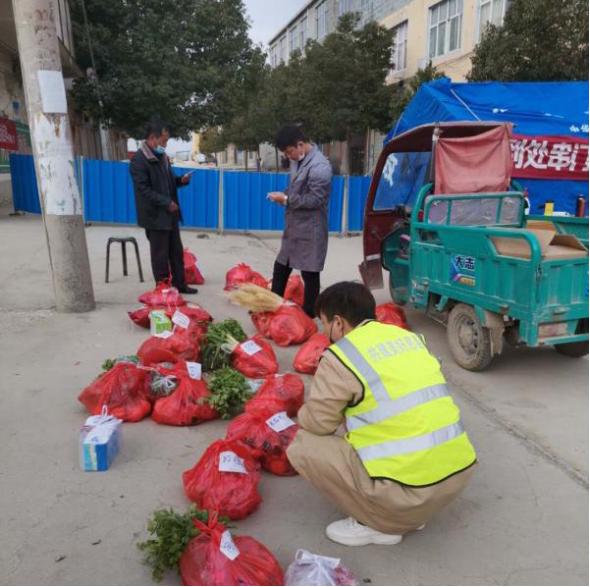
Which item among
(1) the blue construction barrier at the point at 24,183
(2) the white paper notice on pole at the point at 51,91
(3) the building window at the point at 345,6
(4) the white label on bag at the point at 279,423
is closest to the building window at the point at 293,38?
(3) the building window at the point at 345,6

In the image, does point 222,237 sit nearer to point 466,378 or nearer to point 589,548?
point 466,378

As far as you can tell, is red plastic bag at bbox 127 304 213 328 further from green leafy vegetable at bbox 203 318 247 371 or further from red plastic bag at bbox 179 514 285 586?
red plastic bag at bbox 179 514 285 586

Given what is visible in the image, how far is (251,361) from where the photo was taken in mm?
4023

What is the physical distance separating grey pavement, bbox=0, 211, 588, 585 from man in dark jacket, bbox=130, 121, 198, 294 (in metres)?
1.25

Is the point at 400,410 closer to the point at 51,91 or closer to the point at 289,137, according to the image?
the point at 289,137

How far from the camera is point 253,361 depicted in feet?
13.2

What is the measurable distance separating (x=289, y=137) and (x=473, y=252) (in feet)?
A: 5.99

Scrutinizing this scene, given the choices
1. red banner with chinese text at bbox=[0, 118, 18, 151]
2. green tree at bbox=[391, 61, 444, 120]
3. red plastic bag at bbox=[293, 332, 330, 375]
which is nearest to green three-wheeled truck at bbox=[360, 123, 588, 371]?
red plastic bag at bbox=[293, 332, 330, 375]

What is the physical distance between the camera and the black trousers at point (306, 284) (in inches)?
204

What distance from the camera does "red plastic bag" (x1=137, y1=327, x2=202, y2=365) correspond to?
3.89 meters

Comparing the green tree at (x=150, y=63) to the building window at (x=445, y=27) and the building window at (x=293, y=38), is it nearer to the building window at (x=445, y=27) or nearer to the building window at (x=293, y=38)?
the building window at (x=445, y=27)

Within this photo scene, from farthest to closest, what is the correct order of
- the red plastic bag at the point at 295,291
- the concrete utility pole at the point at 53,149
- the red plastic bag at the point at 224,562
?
the red plastic bag at the point at 295,291, the concrete utility pole at the point at 53,149, the red plastic bag at the point at 224,562

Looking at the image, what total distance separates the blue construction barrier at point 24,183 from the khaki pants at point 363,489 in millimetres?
11326

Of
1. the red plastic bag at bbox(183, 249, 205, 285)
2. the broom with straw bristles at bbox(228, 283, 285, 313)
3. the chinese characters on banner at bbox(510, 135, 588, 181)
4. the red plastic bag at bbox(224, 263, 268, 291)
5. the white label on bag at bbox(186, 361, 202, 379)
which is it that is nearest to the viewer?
the white label on bag at bbox(186, 361, 202, 379)
